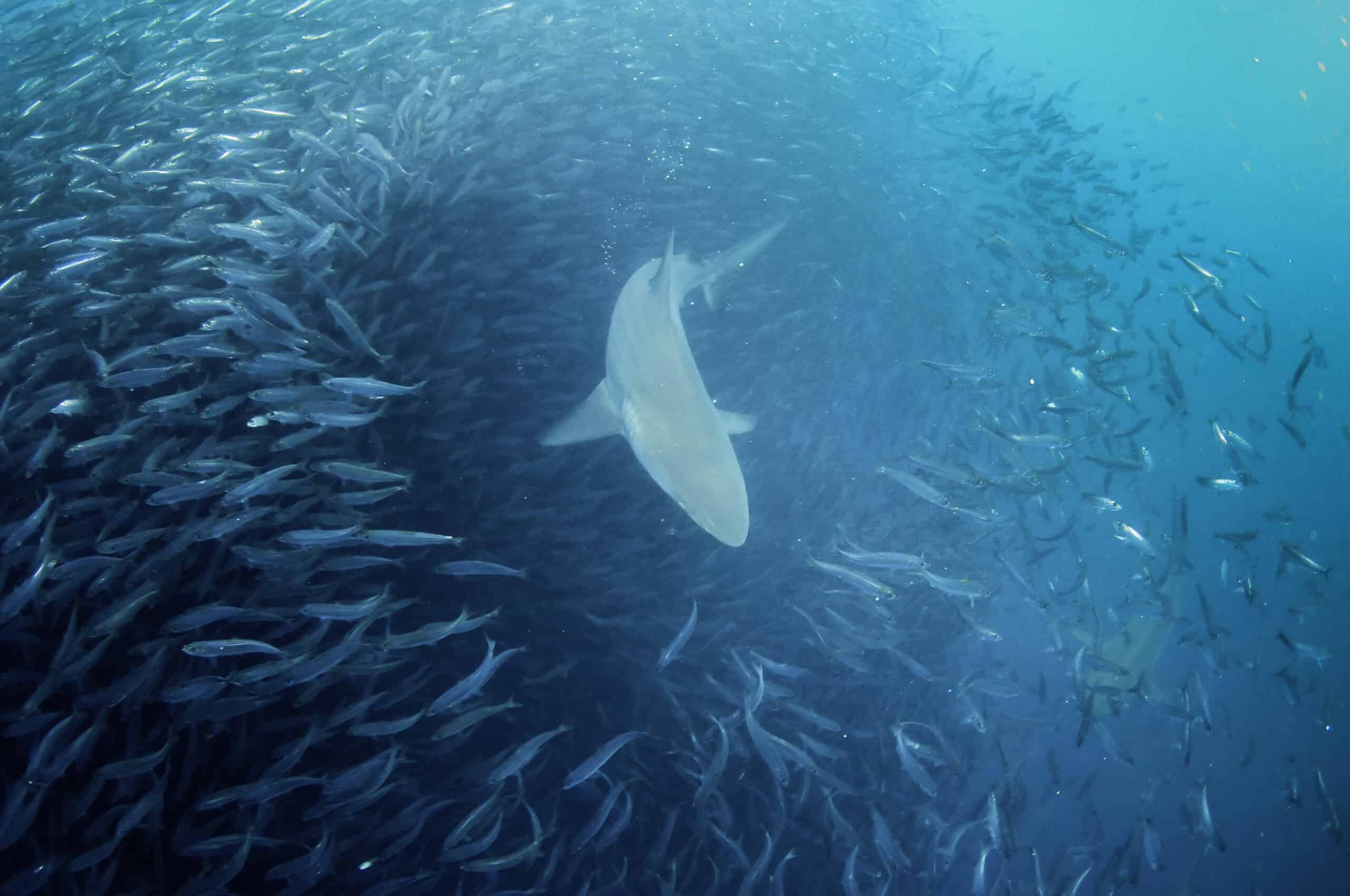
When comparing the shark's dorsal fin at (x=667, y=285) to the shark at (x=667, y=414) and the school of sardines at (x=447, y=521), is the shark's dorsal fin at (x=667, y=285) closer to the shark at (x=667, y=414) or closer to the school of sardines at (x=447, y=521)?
the shark at (x=667, y=414)

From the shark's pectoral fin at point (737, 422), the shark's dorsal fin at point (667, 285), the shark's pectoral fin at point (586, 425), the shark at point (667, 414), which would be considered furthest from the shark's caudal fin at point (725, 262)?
the shark's pectoral fin at point (586, 425)

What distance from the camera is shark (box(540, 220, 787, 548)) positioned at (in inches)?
158

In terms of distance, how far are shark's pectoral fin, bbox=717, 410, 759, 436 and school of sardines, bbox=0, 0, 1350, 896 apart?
127 cm

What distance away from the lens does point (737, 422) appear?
17.1ft

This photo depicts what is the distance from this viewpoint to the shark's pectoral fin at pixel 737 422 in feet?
16.8

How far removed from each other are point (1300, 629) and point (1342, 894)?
59.1 feet

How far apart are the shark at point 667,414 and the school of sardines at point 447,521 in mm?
848

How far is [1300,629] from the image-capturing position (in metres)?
27.6

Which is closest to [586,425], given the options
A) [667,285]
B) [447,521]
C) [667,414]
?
[667,414]

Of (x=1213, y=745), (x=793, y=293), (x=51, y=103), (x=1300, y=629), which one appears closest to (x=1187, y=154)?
(x=1300, y=629)

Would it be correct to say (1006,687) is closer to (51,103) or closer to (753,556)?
(753,556)

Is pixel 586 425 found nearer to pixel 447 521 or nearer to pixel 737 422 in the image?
pixel 737 422

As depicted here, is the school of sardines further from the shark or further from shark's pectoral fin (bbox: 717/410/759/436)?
shark's pectoral fin (bbox: 717/410/759/436)

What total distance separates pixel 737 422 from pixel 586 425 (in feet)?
4.33
